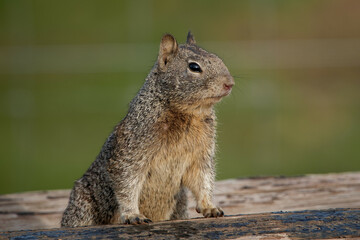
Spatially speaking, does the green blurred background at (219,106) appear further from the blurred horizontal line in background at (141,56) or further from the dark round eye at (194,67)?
the dark round eye at (194,67)

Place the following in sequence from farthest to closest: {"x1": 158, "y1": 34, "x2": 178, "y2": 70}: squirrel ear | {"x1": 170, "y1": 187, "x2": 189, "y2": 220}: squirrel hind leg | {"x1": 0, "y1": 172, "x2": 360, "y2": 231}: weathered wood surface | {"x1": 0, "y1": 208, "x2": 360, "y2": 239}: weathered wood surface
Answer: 1. {"x1": 0, "y1": 172, "x2": 360, "y2": 231}: weathered wood surface
2. {"x1": 170, "y1": 187, "x2": 189, "y2": 220}: squirrel hind leg
3. {"x1": 158, "y1": 34, "x2": 178, "y2": 70}: squirrel ear
4. {"x1": 0, "y1": 208, "x2": 360, "y2": 239}: weathered wood surface

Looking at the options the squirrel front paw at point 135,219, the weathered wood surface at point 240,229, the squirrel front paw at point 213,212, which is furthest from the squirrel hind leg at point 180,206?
the weathered wood surface at point 240,229

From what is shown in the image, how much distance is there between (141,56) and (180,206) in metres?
17.2

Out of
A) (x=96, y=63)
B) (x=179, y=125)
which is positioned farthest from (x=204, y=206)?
(x=96, y=63)

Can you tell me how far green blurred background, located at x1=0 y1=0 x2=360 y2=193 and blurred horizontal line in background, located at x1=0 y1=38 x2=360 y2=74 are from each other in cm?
4

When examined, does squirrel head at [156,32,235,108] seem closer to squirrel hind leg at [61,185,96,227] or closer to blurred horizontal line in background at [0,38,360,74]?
squirrel hind leg at [61,185,96,227]

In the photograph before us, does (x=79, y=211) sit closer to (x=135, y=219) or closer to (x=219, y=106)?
(x=135, y=219)

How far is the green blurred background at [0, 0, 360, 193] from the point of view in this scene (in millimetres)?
21281

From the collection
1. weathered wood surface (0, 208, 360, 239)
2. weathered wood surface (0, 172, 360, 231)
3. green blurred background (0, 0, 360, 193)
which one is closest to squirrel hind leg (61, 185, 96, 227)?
weathered wood surface (0, 172, 360, 231)

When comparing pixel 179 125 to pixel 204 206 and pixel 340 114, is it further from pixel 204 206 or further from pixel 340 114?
pixel 340 114

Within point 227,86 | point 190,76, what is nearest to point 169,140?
point 190,76

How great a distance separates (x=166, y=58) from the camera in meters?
6.15

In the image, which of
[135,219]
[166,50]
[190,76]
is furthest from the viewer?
[166,50]

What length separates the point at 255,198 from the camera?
764 cm
